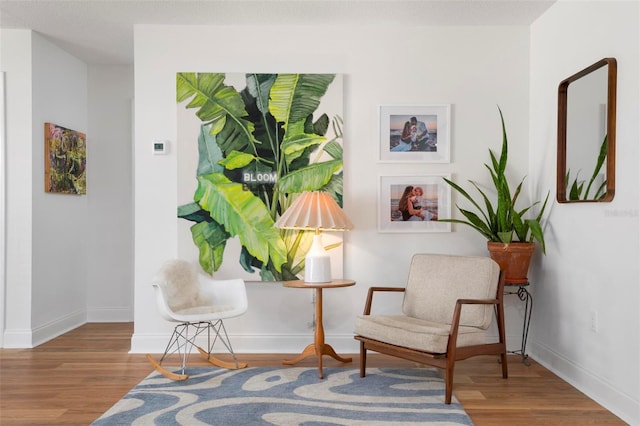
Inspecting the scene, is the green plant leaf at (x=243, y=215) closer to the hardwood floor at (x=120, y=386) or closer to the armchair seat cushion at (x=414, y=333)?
the hardwood floor at (x=120, y=386)

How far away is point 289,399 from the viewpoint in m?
3.28

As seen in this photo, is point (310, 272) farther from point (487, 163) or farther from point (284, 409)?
point (487, 163)

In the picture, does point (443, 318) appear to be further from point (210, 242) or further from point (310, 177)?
point (210, 242)

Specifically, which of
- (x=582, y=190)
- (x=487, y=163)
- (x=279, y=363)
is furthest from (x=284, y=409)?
(x=487, y=163)

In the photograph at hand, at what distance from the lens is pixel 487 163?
14.8ft

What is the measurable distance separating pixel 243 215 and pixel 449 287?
1.68 meters

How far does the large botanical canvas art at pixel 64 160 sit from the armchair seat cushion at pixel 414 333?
306cm

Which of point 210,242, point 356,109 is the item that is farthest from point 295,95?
point 210,242

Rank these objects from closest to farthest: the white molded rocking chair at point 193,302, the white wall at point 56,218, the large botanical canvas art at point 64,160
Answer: the white molded rocking chair at point 193,302 < the white wall at point 56,218 < the large botanical canvas art at point 64,160

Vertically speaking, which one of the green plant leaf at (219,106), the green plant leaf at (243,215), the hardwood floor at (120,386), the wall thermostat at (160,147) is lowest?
the hardwood floor at (120,386)

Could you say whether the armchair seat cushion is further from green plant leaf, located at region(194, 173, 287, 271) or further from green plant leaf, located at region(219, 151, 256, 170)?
green plant leaf, located at region(219, 151, 256, 170)

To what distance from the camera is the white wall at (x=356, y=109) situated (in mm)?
4496

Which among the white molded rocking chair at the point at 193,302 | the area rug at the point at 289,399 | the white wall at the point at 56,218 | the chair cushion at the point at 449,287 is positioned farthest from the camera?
the white wall at the point at 56,218

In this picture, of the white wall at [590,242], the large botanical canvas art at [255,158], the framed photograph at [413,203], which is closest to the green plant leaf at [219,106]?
the large botanical canvas art at [255,158]
